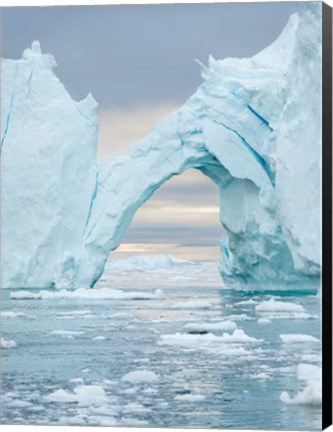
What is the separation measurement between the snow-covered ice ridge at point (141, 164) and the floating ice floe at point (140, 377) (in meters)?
1.77

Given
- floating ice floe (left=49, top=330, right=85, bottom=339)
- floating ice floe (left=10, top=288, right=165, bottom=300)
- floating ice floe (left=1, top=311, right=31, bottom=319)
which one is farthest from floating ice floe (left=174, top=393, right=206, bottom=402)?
floating ice floe (left=10, top=288, right=165, bottom=300)

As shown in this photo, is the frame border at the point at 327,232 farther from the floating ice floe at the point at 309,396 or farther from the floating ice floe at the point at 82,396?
the floating ice floe at the point at 82,396

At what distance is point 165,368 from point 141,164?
396 centimetres

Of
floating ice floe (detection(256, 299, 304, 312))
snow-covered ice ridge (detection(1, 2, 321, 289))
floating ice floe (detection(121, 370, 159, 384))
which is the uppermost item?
snow-covered ice ridge (detection(1, 2, 321, 289))

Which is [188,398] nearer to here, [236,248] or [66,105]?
[66,105]

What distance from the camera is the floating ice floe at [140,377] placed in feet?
34.5

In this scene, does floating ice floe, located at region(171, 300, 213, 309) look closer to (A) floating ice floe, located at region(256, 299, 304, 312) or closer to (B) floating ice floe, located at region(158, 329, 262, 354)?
(A) floating ice floe, located at region(256, 299, 304, 312)

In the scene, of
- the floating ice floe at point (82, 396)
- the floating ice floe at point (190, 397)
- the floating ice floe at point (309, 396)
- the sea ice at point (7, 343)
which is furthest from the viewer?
the sea ice at point (7, 343)

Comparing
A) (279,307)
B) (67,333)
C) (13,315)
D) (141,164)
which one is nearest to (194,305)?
(279,307)

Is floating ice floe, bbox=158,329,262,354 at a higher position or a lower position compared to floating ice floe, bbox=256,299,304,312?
lower

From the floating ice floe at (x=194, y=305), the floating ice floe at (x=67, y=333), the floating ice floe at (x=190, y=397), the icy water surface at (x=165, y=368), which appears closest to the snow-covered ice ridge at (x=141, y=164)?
the icy water surface at (x=165, y=368)

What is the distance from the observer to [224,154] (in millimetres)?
13594

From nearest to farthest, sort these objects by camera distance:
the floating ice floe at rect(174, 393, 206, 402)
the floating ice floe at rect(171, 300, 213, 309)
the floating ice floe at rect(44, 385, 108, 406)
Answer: the floating ice floe at rect(174, 393, 206, 402), the floating ice floe at rect(44, 385, 108, 406), the floating ice floe at rect(171, 300, 213, 309)

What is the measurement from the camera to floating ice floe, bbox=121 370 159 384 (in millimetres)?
10508
